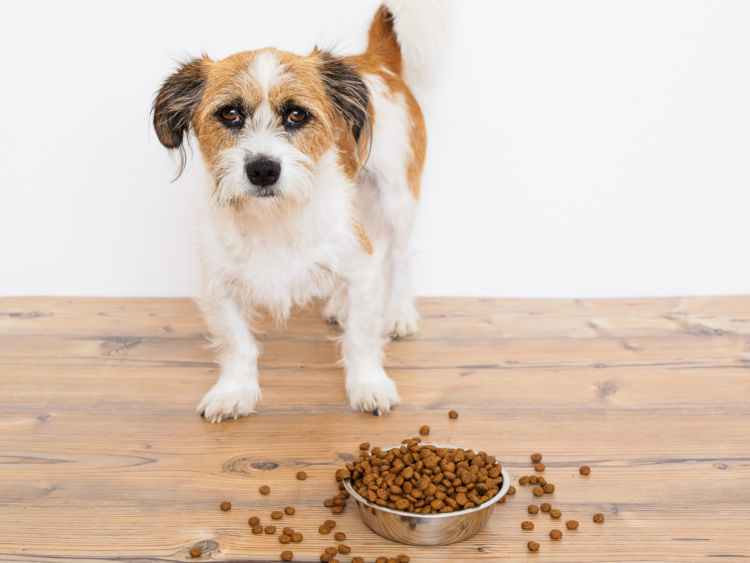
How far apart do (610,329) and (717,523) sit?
1449mm

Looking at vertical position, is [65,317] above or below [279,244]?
below

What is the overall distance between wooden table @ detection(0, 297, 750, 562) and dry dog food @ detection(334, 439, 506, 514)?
0.10 m

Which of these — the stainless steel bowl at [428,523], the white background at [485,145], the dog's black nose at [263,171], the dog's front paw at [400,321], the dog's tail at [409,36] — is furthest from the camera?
the white background at [485,145]

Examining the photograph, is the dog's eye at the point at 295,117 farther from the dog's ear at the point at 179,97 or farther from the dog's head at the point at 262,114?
the dog's ear at the point at 179,97

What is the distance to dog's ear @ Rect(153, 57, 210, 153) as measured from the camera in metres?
2.29

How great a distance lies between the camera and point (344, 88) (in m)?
2.37

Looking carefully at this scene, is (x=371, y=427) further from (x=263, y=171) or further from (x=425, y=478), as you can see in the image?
(x=263, y=171)

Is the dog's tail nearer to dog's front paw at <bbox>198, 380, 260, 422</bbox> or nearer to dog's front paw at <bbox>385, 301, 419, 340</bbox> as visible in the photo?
dog's front paw at <bbox>385, 301, 419, 340</bbox>

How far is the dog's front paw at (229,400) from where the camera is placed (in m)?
2.39

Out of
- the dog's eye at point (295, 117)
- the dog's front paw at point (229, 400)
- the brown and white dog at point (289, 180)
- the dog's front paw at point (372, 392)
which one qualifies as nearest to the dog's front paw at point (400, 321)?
the brown and white dog at point (289, 180)

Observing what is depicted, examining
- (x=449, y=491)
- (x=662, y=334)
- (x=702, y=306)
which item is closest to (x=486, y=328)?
(x=662, y=334)

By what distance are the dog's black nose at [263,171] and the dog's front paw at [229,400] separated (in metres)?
0.74

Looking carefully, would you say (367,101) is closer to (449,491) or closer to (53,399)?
(449,491)

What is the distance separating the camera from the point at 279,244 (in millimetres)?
2443
